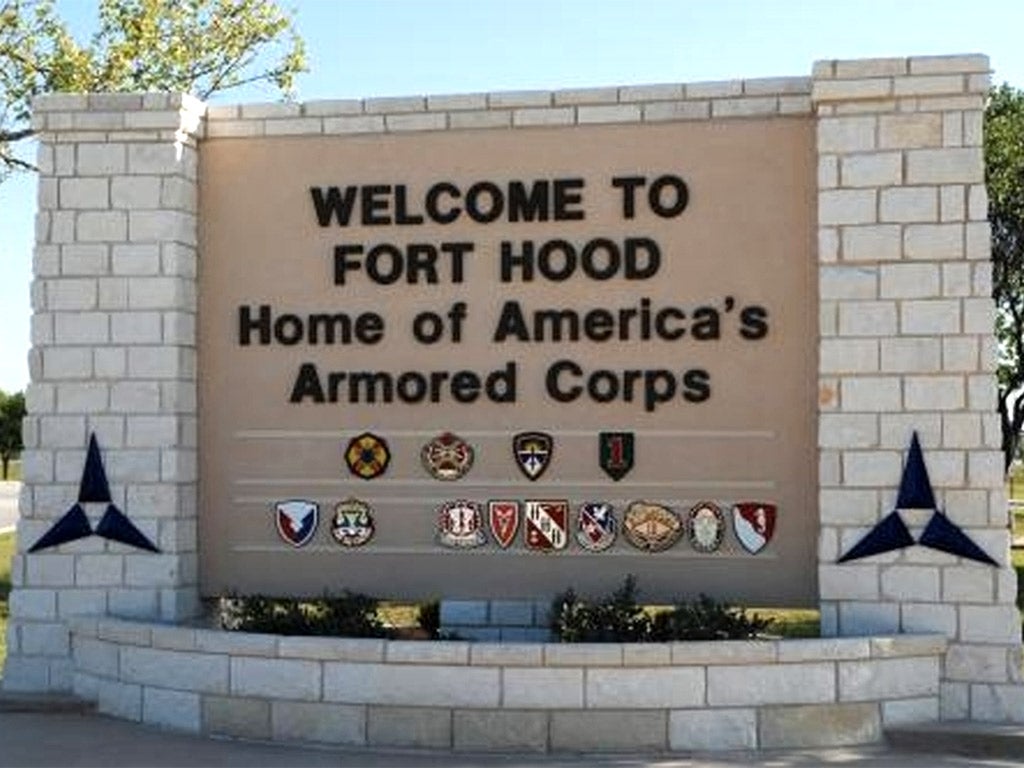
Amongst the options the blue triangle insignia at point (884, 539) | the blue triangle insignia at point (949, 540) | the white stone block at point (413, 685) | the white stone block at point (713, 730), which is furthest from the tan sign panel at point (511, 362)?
the white stone block at point (413, 685)

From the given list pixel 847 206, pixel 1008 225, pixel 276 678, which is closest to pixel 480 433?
pixel 276 678

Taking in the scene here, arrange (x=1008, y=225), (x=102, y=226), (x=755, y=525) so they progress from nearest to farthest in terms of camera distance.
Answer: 1. (x=755, y=525)
2. (x=102, y=226)
3. (x=1008, y=225)

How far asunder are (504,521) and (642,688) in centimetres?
183

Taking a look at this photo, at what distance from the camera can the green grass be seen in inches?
523

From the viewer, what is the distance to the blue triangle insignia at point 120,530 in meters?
9.56

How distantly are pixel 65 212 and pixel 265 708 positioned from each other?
12.6 feet

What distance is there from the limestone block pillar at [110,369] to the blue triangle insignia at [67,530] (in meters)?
0.04

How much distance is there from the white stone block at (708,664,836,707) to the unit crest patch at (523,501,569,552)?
1.69m

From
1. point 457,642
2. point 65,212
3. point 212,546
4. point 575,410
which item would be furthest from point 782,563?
point 65,212

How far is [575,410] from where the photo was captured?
30.8ft

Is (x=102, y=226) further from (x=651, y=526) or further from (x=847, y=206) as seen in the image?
(x=847, y=206)

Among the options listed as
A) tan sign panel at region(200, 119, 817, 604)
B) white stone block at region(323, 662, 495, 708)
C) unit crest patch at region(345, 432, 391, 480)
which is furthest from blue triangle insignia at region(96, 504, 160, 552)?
white stone block at region(323, 662, 495, 708)

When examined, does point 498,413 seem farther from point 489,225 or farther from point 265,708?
point 265,708

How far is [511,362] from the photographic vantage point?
31.1 feet
